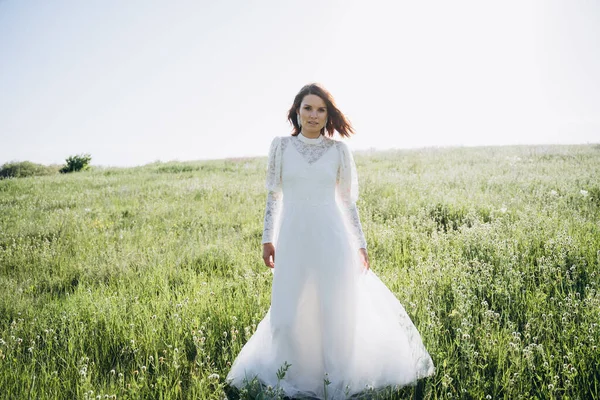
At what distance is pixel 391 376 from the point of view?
317cm

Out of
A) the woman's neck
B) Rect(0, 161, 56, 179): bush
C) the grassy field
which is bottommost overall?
the grassy field

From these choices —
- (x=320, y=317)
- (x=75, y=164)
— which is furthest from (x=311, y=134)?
(x=75, y=164)

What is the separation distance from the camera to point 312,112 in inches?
135

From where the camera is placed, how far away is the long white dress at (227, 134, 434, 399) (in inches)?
126

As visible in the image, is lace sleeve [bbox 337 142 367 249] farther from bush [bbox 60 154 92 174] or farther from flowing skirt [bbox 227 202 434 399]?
bush [bbox 60 154 92 174]

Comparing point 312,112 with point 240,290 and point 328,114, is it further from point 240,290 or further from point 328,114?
point 240,290

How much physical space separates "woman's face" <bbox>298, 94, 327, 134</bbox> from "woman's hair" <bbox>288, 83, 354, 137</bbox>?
7cm

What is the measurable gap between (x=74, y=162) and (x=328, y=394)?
34893mm

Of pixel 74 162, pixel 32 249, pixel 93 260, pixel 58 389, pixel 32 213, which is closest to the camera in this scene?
pixel 58 389

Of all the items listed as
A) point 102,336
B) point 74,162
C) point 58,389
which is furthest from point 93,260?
point 74,162

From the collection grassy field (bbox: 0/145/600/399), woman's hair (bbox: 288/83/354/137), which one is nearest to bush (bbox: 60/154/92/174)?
grassy field (bbox: 0/145/600/399)

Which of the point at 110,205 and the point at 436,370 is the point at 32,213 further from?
the point at 436,370

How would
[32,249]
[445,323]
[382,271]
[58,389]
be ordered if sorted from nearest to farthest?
1. [58,389]
2. [445,323]
3. [382,271]
4. [32,249]

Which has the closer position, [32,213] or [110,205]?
[32,213]
